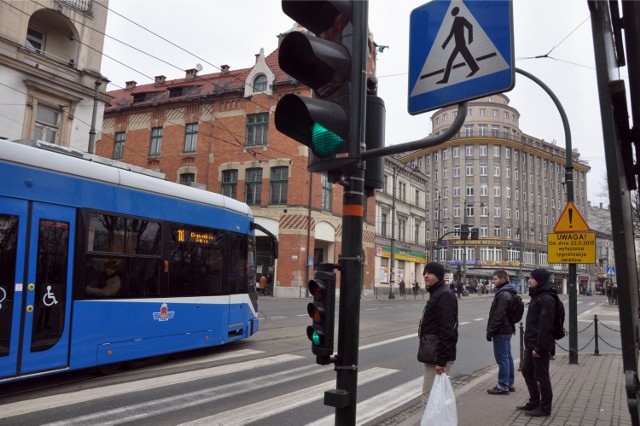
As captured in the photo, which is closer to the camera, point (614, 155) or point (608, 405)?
point (614, 155)

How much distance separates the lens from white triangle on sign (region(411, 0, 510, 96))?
3.11 m

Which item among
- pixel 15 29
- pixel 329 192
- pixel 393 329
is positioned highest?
pixel 15 29

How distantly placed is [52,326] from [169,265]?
7.93 ft

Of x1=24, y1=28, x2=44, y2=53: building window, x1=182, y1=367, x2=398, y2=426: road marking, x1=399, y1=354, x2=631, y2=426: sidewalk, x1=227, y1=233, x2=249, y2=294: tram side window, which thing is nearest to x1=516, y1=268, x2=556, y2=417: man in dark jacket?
x1=399, y1=354, x2=631, y2=426: sidewalk

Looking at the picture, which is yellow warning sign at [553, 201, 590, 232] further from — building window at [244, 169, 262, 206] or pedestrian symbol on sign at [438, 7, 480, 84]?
building window at [244, 169, 262, 206]

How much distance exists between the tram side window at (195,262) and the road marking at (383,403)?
417cm

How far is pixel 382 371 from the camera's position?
930 cm

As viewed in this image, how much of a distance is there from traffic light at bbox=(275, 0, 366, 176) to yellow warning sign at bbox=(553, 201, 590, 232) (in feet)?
26.3

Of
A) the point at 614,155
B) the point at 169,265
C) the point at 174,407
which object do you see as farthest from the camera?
the point at 169,265

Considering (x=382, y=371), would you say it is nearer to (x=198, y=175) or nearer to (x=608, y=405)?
(x=608, y=405)

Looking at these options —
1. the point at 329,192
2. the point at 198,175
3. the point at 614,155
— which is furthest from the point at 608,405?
the point at 198,175

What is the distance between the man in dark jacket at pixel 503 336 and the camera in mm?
7266

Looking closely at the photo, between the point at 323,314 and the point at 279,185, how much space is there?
3411cm

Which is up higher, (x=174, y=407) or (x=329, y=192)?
(x=329, y=192)
